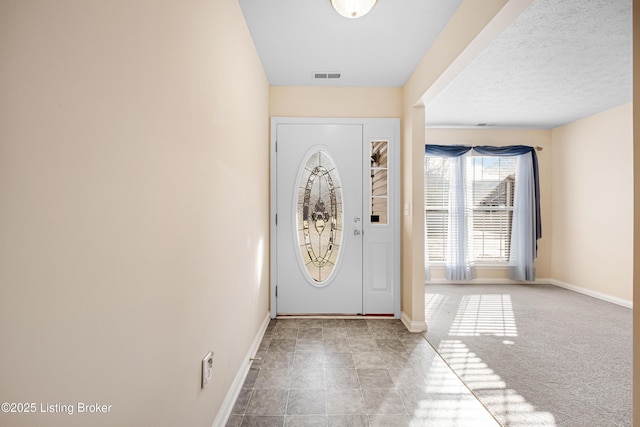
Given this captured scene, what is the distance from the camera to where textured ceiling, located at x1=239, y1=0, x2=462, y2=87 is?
→ 212cm

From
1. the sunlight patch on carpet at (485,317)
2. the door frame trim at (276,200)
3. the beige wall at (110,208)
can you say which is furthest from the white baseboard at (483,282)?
the beige wall at (110,208)

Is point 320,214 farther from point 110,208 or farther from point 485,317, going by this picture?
point 110,208

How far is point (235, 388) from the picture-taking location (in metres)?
1.93

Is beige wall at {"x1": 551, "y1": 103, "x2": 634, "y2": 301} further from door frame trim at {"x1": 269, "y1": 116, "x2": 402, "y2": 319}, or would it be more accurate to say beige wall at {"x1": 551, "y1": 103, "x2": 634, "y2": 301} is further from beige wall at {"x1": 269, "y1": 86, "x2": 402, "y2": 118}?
beige wall at {"x1": 269, "y1": 86, "x2": 402, "y2": 118}

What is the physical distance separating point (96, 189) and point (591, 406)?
275 centimetres

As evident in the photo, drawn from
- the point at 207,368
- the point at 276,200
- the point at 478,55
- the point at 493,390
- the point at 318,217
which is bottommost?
the point at 493,390

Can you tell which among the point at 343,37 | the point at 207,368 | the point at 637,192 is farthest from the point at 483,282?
the point at 207,368

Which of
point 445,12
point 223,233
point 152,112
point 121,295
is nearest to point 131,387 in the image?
point 121,295

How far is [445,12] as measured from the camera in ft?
7.06

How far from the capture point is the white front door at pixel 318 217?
340cm

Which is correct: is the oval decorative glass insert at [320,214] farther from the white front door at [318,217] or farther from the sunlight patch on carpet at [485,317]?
the sunlight patch on carpet at [485,317]

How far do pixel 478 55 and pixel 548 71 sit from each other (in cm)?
106

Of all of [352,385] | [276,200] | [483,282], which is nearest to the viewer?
[352,385]

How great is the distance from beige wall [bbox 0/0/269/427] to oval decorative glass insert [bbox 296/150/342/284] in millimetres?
1851
